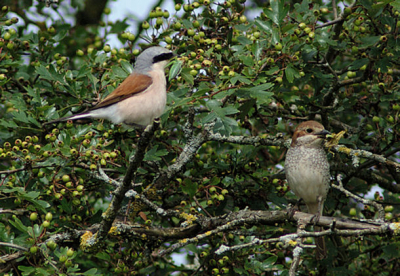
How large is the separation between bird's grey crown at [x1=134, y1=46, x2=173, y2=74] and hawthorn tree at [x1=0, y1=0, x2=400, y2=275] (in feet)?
0.32

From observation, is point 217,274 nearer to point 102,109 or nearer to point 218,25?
point 102,109

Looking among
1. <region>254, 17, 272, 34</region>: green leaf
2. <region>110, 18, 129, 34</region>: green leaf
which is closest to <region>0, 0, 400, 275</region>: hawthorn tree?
<region>254, 17, 272, 34</region>: green leaf

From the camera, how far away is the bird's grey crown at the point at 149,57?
470cm

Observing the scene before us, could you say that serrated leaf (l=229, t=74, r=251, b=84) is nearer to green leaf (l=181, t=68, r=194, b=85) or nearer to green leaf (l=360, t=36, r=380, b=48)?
green leaf (l=181, t=68, r=194, b=85)

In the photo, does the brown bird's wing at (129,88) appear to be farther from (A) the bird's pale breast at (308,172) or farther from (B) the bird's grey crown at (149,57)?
(A) the bird's pale breast at (308,172)

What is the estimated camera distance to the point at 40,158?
13.6 ft

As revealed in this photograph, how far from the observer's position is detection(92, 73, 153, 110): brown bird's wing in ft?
14.5

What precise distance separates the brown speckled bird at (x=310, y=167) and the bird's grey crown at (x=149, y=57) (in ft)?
4.95

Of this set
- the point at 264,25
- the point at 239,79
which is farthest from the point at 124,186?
the point at 264,25

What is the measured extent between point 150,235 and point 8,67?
2.23 m

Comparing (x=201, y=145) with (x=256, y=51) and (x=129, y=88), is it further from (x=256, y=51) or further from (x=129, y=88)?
(x=256, y=51)

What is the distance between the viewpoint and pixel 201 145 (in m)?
4.65

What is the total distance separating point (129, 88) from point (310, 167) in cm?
188

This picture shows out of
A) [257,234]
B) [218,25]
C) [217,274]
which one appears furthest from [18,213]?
[218,25]
